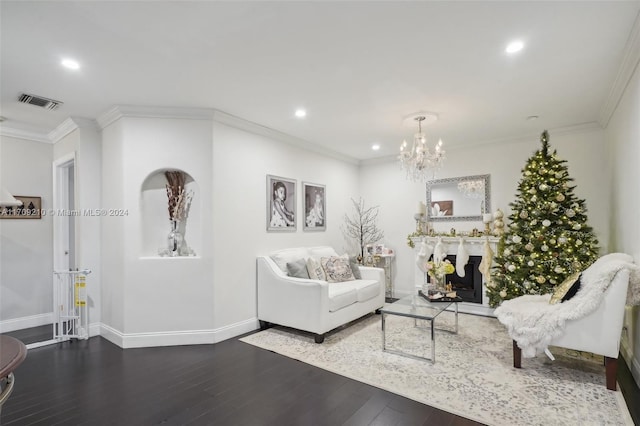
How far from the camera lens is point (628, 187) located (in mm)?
3066

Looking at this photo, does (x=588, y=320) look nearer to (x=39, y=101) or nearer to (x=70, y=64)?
(x=70, y=64)

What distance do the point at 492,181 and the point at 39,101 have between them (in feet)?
19.6

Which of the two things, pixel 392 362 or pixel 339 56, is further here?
pixel 392 362

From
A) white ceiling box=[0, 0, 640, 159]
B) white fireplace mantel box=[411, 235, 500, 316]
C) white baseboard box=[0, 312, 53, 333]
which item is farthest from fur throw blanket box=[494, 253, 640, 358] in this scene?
white baseboard box=[0, 312, 53, 333]

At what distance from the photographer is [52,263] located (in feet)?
14.8

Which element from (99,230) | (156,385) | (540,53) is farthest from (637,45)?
(99,230)

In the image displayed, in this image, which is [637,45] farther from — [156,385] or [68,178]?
[68,178]

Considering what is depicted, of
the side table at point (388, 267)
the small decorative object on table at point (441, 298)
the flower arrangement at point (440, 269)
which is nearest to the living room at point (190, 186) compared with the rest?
the small decorative object on table at point (441, 298)

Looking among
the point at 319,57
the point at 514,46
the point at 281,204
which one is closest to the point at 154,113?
the point at 281,204

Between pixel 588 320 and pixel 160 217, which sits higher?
pixel 160 217

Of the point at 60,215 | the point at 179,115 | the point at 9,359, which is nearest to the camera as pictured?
the point at 9,359

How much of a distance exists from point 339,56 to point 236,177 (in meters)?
2.08

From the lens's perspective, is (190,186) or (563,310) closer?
(563,310)

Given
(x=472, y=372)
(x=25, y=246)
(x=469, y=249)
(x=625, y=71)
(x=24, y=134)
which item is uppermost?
(x=625, y=71)
